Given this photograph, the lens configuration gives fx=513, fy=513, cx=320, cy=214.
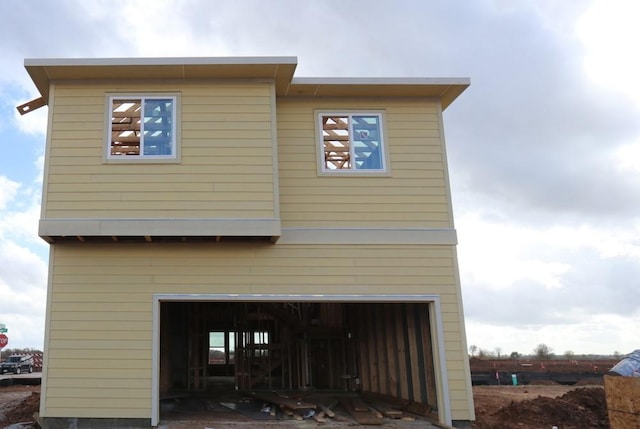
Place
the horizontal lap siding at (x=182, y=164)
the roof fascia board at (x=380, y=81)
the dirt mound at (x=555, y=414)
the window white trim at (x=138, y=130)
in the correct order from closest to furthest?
the horizontal lap siding at (x=182, y=164)
the window white trim at (x=138, y=130)
the dirt mound at (x=555, y=414)
the roof fascia board at (x=380, y=81)

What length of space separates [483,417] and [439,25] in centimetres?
940

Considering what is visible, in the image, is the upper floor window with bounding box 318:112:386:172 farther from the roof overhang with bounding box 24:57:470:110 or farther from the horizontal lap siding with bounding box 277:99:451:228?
the roof overhang with bounding box 24:57:470:110

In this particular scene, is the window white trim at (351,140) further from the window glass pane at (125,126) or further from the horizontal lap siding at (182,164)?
the window glass pane at (125,126)

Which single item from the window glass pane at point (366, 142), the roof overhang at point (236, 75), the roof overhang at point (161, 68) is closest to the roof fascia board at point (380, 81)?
the roof overhang at point (236, 75)

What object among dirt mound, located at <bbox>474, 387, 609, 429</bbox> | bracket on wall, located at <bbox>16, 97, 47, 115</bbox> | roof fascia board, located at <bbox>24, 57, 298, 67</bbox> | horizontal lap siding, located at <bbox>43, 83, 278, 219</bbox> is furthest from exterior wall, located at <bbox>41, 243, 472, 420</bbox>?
roof fascia board, located at <bbox>24, 57, 298, 67</bbox>

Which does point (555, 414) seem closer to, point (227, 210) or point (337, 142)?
point (337, 142)

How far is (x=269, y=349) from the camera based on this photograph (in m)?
14.9

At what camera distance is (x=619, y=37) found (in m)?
12.8

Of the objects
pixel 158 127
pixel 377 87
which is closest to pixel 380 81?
pixel 377 87

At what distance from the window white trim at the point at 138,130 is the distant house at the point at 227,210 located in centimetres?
3

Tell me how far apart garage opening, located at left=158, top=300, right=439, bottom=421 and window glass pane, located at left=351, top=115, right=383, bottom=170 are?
13.2ft

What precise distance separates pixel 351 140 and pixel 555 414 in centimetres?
695

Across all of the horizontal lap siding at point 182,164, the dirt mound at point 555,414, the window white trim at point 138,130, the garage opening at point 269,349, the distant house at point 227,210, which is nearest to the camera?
the distant house at point 227,210

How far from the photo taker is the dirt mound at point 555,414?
9875 millimetres
